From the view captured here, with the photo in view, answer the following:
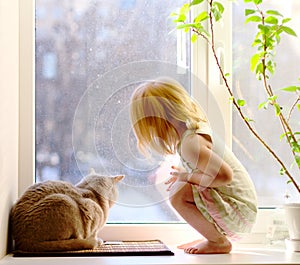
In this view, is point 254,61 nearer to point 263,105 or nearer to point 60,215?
point 263,105

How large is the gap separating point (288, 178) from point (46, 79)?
0.83 meters

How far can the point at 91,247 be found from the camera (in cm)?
161

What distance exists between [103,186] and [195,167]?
0.28 m

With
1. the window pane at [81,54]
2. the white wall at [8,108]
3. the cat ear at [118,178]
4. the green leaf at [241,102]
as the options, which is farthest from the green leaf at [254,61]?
the white wall at [8,108]

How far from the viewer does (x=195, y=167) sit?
5.22 ft

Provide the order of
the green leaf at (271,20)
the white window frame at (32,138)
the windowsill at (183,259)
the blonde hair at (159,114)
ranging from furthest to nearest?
the white window frame at (32,138)
the green leaf at (271,20)
the blonde hair at (159,114)
the windowsill at (183,259)

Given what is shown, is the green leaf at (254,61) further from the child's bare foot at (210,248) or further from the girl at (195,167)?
the child's bare foot at (210,248)

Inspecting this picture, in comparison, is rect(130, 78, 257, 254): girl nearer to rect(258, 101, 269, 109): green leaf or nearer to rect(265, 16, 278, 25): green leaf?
rect(258, 101, 269, 109): green leaf

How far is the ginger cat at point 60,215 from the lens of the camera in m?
1.56

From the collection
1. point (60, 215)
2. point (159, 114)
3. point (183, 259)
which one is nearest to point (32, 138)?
point (60, 215)

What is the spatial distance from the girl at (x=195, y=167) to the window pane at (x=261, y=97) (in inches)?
8.5

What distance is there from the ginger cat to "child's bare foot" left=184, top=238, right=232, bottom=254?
27 cm

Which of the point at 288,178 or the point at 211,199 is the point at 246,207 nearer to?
the point at 211,199

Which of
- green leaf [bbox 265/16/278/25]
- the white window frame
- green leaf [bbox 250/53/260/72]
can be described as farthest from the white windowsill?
green leaf [bbox 265/16/278/25]
